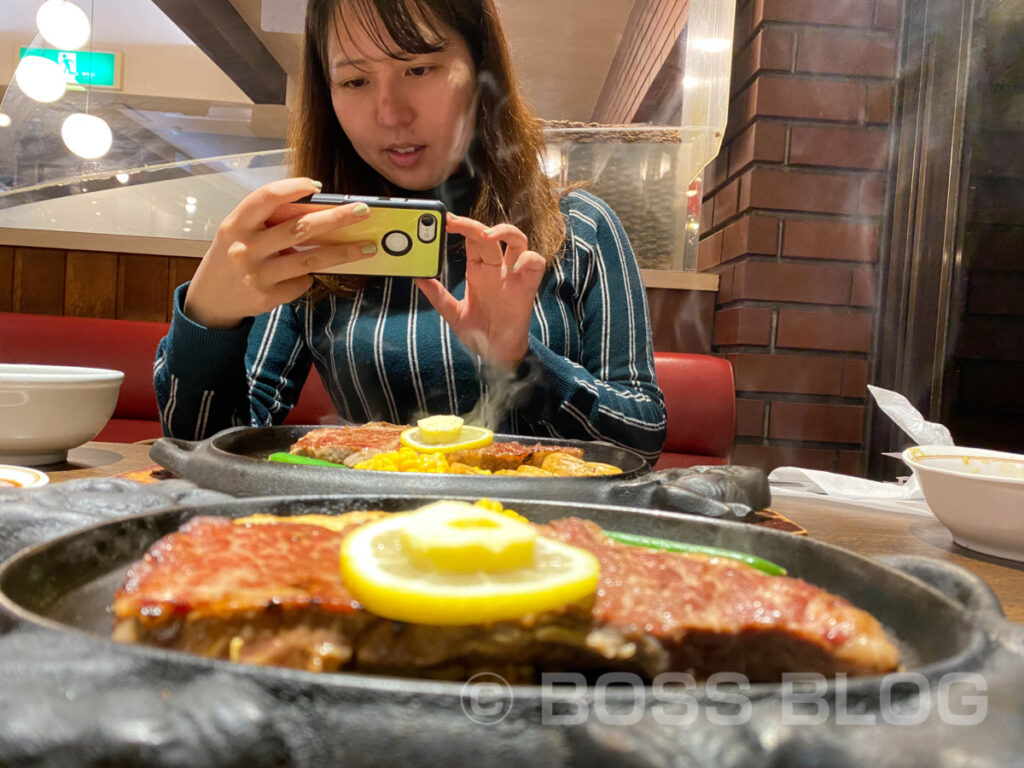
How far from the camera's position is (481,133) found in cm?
207

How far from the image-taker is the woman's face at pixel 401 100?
1.85m

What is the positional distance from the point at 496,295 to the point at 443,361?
33cm

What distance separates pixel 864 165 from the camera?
3127mm

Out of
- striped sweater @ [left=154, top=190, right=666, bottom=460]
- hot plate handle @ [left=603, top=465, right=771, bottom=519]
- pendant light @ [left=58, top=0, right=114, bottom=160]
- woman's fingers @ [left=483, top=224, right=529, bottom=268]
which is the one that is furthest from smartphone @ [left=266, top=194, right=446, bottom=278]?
pendant light @ [left=58, top=0, right=114, bottom=160]

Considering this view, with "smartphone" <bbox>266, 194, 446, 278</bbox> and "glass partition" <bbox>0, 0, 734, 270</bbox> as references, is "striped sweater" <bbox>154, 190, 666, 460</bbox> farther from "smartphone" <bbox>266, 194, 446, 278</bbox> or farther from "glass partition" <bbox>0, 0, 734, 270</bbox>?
"glass partition" <bbox>0, 0, 734, 270</bbox>

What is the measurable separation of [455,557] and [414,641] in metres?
0.05

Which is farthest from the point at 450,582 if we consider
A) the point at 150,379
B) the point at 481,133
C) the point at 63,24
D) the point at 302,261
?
the point at 63,24

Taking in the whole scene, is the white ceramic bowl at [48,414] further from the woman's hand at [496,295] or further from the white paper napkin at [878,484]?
the white paper napkin at [878,484]

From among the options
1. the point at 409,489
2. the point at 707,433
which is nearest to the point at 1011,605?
the point at 409,489

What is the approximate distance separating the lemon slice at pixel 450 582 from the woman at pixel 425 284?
103cm

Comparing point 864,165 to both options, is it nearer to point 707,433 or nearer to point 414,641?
point 707,433

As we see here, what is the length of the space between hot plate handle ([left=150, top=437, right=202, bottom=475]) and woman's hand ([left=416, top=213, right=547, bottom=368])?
67cm

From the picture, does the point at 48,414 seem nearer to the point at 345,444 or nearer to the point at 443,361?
the point at 345,444

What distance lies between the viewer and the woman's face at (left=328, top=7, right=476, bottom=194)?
1.85 meters
